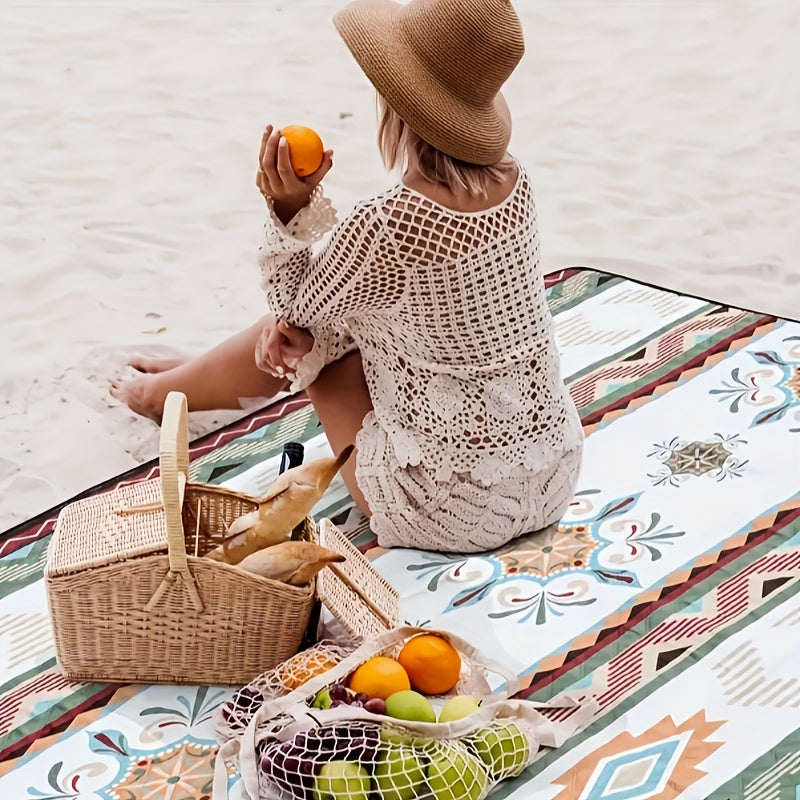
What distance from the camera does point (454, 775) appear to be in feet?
5.45

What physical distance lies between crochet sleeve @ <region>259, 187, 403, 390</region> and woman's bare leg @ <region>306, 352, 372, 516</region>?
4cm

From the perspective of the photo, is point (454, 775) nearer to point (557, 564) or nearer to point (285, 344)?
point (557, 564)

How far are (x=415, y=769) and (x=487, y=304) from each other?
0.77 m

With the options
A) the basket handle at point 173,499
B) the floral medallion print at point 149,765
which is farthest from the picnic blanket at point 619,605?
the basket handle at point 173,499

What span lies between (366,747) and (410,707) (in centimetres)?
11

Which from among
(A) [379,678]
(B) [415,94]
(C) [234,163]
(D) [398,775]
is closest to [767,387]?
(B) [415,94]

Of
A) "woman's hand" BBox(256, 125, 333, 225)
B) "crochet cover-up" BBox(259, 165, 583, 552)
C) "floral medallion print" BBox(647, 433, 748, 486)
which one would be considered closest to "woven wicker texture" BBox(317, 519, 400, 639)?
"crochet cover-up" BBox(259, 165, 583, 552)

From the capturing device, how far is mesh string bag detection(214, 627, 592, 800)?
5.39 feet

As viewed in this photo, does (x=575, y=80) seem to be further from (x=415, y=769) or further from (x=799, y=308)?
(x=415, y=769)

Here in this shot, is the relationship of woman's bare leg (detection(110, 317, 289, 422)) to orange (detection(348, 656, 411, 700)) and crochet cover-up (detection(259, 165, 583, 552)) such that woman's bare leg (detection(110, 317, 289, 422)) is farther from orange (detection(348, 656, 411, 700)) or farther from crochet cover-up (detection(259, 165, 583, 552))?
orange (detection(348, 656, 411, 700))

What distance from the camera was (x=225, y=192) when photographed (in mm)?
3855

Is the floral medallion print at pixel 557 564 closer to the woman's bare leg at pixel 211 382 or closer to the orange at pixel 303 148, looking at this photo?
the woman's bare leg at pixel 211 382

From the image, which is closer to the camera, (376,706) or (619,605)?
(376,706)

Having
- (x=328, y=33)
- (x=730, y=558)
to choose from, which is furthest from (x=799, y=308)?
(x=328, y=33)
